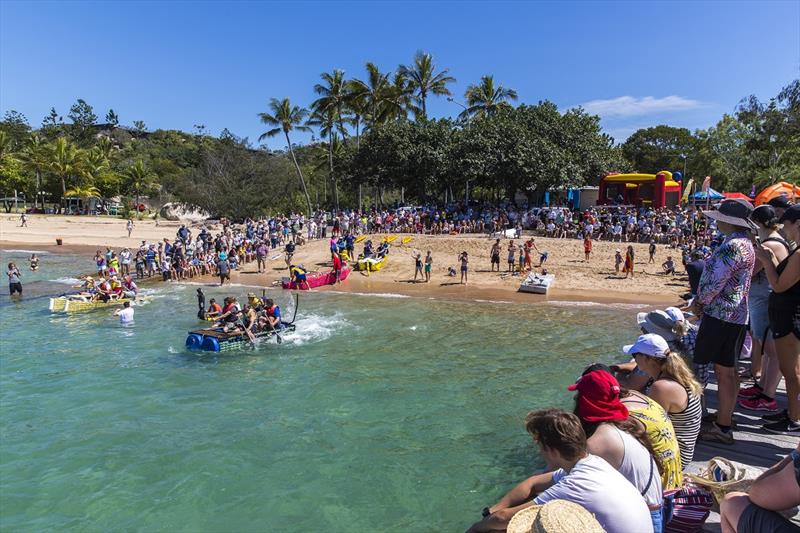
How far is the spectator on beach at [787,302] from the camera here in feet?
15.8

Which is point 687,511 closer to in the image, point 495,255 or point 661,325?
point 661,325

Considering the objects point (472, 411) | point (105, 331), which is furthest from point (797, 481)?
point (105, 331)

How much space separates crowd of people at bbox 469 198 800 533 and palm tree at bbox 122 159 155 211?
65.9m

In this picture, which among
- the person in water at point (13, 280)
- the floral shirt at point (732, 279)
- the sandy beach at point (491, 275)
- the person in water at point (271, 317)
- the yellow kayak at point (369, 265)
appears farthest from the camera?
the yellow kayak at point (369, 265)

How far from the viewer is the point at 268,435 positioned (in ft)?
33.3

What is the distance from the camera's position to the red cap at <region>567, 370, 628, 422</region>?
350cm

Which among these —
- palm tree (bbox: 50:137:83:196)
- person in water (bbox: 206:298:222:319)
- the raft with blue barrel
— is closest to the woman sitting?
the raft with blue barrel

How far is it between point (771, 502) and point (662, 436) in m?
1.00

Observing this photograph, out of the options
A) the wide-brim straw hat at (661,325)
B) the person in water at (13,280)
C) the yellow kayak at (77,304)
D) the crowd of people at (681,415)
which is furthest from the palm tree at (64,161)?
the wide-brim straw hat at (661,325)

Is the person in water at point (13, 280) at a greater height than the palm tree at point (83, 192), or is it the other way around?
the palm tree at point (83, 192)

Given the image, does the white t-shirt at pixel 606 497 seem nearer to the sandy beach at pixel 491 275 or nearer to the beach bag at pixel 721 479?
the beach bag at pixel 721 479

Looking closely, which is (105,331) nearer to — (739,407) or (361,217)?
(739,407)

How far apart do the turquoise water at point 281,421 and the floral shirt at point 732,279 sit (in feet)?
13.7

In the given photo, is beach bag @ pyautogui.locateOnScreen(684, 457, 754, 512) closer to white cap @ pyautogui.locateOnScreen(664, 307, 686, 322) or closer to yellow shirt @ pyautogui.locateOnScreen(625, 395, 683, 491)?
yellow shirt @ pyautogui.locateOnScreen(625, 395, 683, 491)
